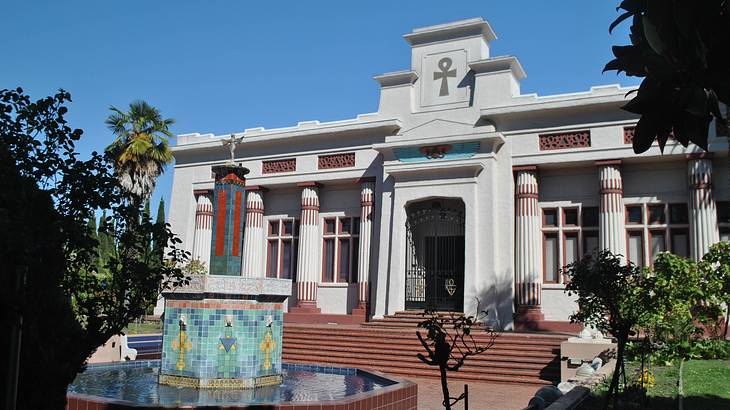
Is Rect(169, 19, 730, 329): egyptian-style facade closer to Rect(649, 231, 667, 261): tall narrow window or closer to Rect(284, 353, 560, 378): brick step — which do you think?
Rect(649, 231, 667, 261): tall narrow window

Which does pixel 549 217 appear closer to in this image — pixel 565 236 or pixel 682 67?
pixel 565 236

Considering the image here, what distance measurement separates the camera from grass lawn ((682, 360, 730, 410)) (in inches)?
354

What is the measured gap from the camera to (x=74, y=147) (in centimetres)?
546

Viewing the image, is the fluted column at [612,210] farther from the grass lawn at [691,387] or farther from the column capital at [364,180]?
the column capital at [364,180]

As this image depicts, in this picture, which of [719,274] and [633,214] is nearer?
[719,274]

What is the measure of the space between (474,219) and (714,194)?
717 cm

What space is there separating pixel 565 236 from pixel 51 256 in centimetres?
1802

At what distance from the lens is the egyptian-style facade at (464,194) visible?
19.7 m

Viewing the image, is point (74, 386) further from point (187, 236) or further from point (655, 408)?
point (187, 236)

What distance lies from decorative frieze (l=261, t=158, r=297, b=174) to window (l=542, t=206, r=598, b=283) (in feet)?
32.7

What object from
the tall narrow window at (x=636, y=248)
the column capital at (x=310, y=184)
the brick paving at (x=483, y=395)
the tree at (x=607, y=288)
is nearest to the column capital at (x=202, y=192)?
the column capital at (x=310, y=184)

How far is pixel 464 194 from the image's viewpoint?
2100cm

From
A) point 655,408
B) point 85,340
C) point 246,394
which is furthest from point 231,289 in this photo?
point 655,408

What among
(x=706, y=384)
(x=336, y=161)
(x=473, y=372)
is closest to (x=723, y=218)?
(x=473, y=372)
